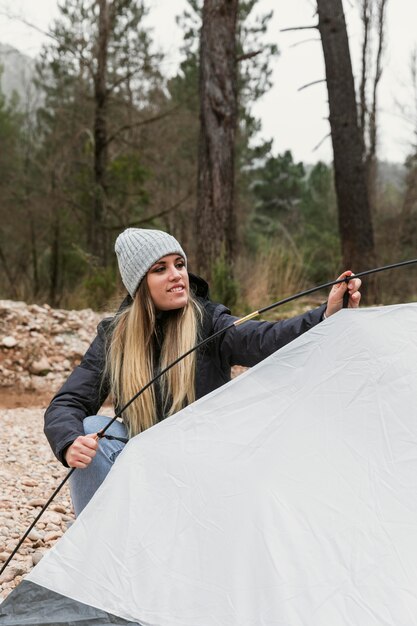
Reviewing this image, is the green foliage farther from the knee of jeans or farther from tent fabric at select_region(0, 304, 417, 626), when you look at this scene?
tent fabric at select_region(0, 304, 417, 626)

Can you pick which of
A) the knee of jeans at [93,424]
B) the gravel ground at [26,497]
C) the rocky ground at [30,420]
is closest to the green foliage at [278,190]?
the rocky ground at [30,420]

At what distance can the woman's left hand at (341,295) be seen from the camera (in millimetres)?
1969

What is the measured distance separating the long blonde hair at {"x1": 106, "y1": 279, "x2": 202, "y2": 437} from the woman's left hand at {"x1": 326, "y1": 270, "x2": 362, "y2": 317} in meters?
0.42

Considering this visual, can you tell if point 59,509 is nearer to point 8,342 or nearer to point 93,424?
point 93,424

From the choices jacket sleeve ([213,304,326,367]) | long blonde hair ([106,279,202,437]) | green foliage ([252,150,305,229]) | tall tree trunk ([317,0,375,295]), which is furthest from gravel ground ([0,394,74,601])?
green foliage ([252,150,305,229])

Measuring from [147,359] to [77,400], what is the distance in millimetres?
247

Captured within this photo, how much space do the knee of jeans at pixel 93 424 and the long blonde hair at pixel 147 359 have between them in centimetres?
7

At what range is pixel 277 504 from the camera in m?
1.60

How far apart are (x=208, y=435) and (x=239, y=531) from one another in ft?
1.05

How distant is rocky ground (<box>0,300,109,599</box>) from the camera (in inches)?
106

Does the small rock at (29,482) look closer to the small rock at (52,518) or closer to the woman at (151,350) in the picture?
the small rock at (52,518)

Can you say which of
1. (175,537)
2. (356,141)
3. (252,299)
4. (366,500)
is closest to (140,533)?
(175,537)

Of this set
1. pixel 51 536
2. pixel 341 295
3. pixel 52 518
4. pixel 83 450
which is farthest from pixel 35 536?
pixel 341 295

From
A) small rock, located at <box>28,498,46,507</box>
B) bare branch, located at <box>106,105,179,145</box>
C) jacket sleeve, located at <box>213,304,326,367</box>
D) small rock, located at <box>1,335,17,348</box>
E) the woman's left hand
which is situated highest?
bare branch, located at <box>106,105,179,145</box>
